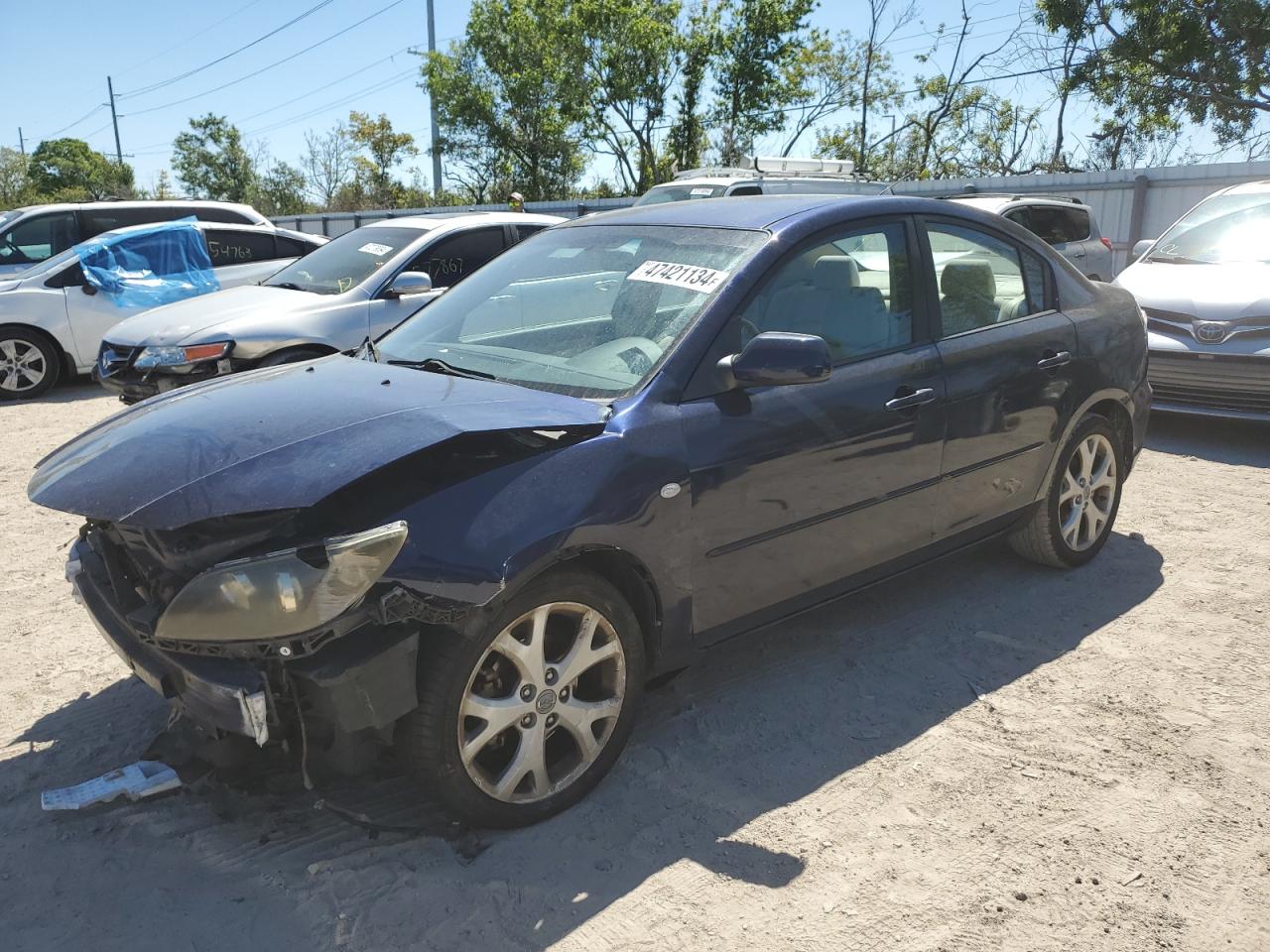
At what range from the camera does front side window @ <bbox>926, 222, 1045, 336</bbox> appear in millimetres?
4031

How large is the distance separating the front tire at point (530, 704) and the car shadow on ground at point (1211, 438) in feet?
18.6

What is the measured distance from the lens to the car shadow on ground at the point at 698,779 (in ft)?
8.59

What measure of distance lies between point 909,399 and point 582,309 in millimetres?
1230

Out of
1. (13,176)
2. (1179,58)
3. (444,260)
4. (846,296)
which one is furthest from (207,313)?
(13,176)

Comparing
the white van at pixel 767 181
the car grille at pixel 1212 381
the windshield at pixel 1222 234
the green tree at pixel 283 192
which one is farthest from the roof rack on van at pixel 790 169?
the green tree at pixel 283 192

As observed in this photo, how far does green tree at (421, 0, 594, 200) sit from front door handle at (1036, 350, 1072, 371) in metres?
27.6

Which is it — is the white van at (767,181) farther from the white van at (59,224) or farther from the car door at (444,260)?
the white van at (59,224)

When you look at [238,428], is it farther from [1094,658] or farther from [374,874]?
[1094,658]

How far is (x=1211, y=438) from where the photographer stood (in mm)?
7652

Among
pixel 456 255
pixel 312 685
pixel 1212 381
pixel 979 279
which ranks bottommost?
pixel 312 685

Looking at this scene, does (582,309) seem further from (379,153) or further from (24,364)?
(379,153)

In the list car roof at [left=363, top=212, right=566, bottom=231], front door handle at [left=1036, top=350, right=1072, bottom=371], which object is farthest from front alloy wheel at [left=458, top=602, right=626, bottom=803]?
car roof at [left=363, top=212, right=566, bottom=231]

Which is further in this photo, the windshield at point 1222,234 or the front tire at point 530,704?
the windshield at point 1222,234

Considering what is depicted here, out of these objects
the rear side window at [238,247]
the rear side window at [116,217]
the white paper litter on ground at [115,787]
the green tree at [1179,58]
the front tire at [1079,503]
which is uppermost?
the green tree at [1179,58]
